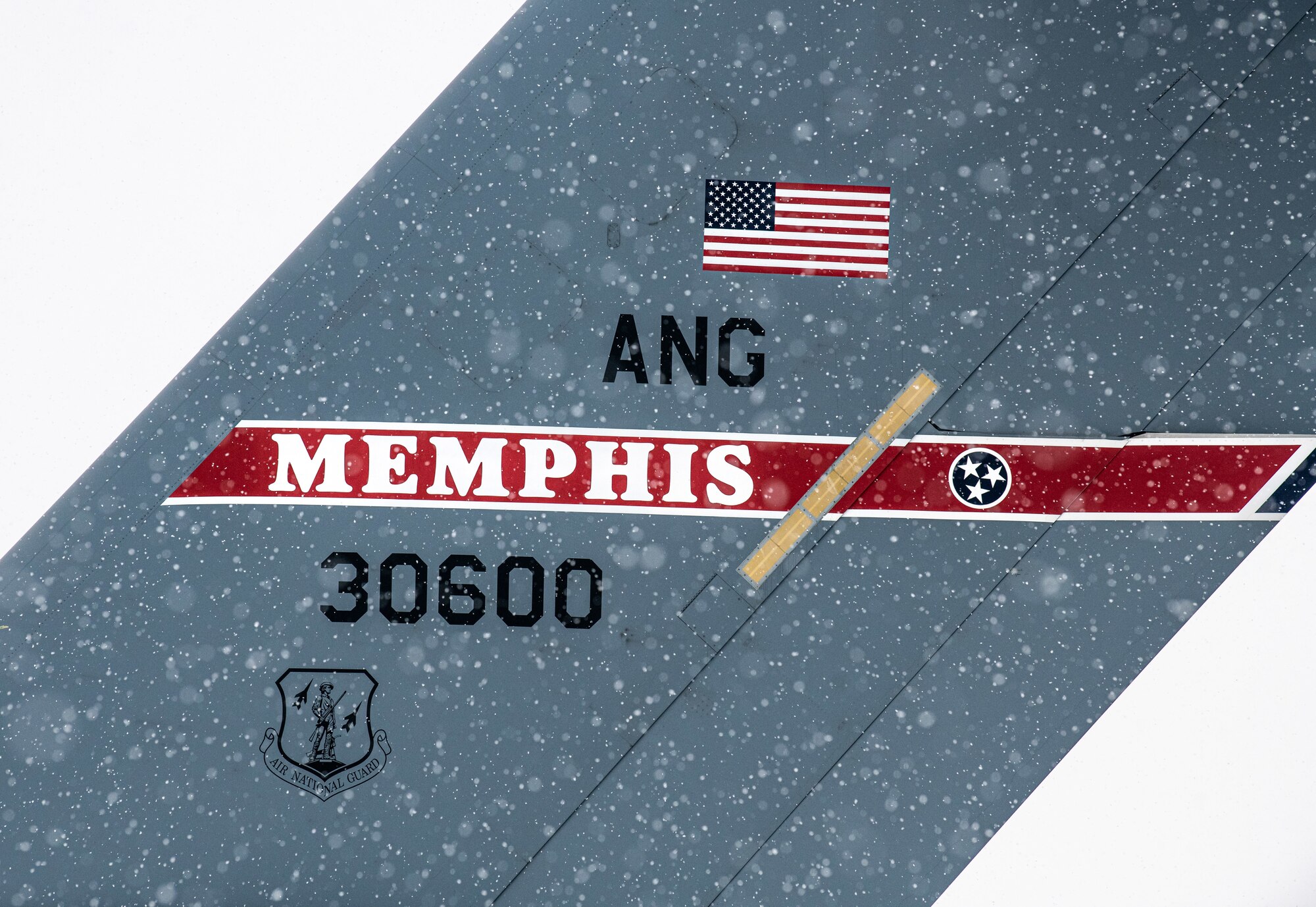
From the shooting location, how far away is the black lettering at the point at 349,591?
Answer: 1.81 metres

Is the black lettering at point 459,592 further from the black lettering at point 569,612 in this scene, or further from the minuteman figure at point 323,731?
the minuteman figure at point 323,731

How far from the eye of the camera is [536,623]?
1.81 meters

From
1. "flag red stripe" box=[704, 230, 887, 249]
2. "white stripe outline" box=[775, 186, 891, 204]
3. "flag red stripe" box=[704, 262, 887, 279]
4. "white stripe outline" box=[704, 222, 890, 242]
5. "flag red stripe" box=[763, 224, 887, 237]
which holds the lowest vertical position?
"flag red stripe" box=[704, 262, 887, 279]

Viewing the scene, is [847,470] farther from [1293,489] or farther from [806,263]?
[1293,489]

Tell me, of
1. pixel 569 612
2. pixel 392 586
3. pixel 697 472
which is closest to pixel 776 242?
pixel 697 472

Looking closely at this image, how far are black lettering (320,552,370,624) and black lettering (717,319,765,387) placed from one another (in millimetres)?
773

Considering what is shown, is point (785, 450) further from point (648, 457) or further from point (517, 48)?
point (517, 48)

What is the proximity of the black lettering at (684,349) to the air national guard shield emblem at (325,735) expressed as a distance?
32.0 inches

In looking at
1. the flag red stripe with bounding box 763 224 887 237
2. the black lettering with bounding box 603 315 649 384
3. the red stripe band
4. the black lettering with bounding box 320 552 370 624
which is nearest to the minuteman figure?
the black lettering with bounding box 320 552 370 624

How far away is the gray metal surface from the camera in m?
1.79

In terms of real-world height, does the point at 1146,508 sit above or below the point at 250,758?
above

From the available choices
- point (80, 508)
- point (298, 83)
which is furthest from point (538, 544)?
point (298, 83)

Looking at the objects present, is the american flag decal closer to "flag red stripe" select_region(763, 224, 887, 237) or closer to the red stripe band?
"flag red stripe" select_region(763, 224, 887, 237)

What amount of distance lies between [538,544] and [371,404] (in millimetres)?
410
